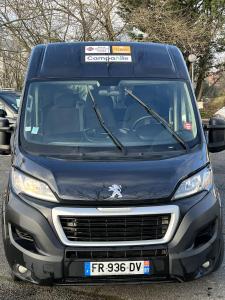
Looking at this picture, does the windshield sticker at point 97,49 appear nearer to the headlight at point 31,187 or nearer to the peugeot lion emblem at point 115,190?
the headlight at point 31,187

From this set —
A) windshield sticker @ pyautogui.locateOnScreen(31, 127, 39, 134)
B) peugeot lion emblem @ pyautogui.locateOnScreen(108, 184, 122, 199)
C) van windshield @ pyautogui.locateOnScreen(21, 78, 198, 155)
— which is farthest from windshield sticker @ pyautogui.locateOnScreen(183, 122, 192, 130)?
windshield sticker @ pyautogui.locateOnScreen(31, 127, 39, 134)

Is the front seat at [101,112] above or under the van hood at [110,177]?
above

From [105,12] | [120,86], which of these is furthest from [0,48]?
[120,86]

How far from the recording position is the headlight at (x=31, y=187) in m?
4.13

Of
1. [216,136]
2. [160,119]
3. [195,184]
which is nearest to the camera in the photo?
[195,184]

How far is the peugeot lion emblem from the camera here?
405cm

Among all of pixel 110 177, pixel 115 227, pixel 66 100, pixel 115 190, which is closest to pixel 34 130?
pixel 66 100

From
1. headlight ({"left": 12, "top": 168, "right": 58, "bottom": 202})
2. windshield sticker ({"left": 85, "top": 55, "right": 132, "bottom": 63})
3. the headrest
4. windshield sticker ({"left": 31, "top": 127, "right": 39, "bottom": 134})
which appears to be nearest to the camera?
headlight ({"left": 12, "top": 168, "right": 58, "bottom": 202})

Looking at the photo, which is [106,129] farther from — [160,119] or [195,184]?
[195,184]

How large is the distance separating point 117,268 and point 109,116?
155 cm

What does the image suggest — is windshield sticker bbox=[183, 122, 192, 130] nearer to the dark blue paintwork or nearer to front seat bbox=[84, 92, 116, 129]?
the dark blue paintwork

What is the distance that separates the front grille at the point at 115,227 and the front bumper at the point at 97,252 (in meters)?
0.08

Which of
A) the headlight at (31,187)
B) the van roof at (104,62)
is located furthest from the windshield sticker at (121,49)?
the headlight at (31,187)

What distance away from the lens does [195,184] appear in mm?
4262
